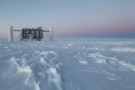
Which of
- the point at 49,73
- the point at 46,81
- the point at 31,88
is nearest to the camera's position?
the point at 31,88

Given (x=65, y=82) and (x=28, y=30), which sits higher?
(x=28, y=30)

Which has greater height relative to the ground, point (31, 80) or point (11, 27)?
point (11, 27)

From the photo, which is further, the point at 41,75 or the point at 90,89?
the point at 41,75

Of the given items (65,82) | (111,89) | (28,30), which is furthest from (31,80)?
(28,30)

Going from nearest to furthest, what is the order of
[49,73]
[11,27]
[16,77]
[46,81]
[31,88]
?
[31,88], [46,81], [16,77], [49,73], [11,27]

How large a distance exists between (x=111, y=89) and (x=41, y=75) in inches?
61.5

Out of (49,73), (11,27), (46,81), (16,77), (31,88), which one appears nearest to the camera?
(31,88)

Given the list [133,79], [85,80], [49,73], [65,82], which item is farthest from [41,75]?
[133,79]

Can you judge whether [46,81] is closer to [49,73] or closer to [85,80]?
[49,73]

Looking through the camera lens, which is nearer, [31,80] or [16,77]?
[31,80]

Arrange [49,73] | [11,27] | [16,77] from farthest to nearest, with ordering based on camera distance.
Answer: [11,27] → [49,73] → [16,77]

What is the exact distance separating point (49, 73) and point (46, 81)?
1.77 feet

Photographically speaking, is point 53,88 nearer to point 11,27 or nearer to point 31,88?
point 31,88

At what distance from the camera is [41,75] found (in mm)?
3098
